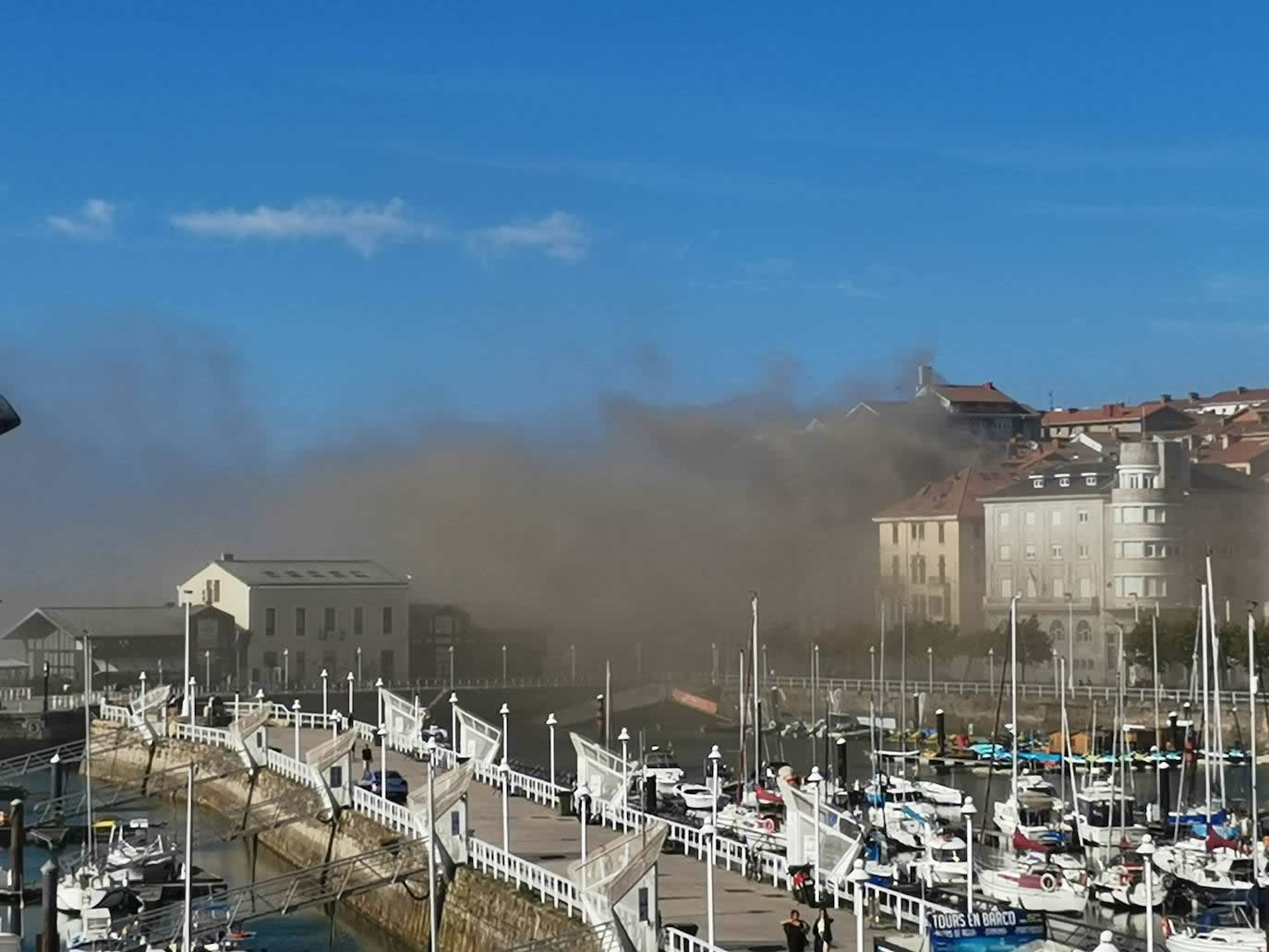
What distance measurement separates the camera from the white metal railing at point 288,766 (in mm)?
41031

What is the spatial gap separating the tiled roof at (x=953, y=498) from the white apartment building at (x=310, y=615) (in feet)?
77.9

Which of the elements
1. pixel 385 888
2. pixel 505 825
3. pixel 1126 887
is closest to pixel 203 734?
pixel 385 888

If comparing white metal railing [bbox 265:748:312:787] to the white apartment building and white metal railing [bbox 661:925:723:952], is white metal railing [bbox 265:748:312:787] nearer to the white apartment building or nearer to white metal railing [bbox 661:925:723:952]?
white metal railing [bbox 661:925:723:952]

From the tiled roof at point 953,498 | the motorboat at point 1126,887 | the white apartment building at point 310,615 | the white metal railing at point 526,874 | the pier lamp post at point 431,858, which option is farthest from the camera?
the tiled roof at point 953,498

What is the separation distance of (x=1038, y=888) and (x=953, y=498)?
65550 millimetres

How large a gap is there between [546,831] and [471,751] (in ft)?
21.3

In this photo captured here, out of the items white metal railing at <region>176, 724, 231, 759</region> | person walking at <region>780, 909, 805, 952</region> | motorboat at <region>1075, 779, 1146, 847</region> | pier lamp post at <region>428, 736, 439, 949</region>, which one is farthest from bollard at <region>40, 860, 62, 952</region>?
white metal railing at <region>176, 724, 231, 759</region>

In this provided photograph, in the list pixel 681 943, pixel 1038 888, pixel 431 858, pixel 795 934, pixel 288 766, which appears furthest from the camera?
pixel 288 766

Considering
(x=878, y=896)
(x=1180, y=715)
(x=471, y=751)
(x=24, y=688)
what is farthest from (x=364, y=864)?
(x=24, y=688)

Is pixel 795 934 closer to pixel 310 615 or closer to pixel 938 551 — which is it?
pixel 310 615

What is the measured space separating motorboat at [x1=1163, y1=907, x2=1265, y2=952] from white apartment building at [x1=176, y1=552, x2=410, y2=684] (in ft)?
193

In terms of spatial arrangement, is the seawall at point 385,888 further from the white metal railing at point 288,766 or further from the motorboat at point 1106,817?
the motorboat at point 1106,817

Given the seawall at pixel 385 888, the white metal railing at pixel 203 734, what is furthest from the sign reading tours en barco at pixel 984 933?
the white metal railing at pixel 203 734

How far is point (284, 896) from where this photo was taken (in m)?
31.8
